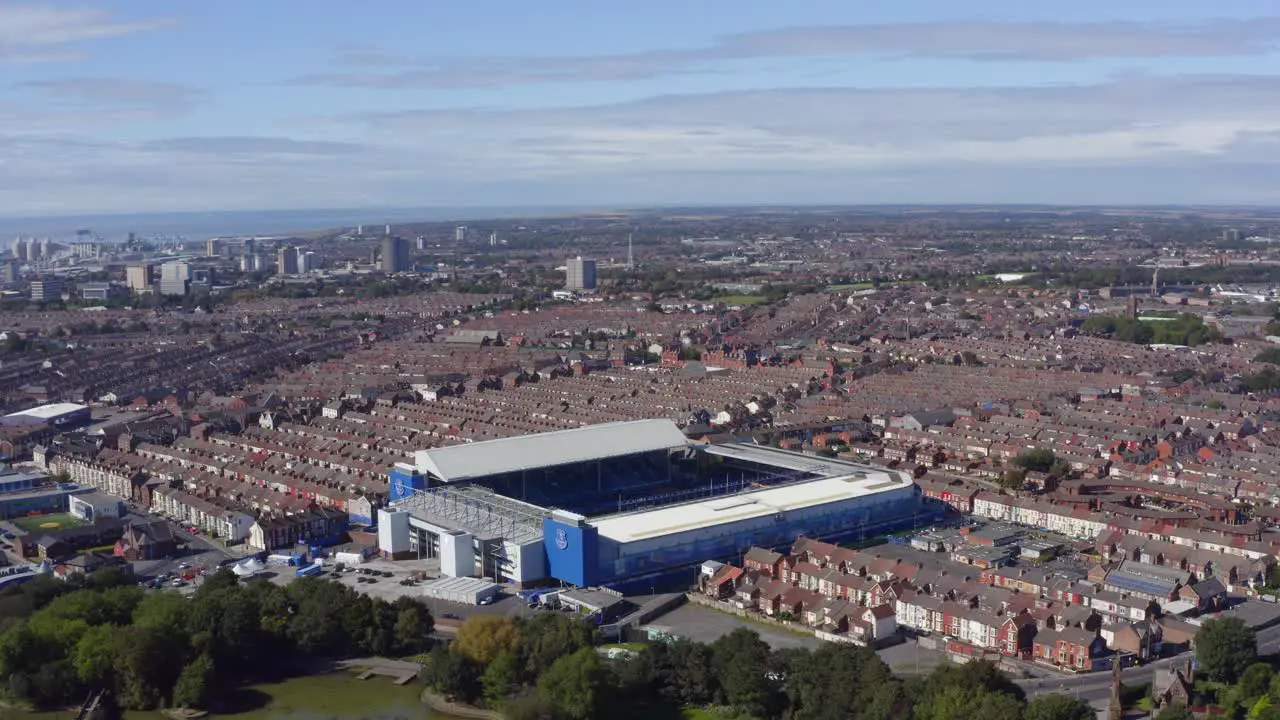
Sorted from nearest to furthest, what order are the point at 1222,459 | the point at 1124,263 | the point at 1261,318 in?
the point at 1222,459, the point at 1261,318, the point at 1124,263

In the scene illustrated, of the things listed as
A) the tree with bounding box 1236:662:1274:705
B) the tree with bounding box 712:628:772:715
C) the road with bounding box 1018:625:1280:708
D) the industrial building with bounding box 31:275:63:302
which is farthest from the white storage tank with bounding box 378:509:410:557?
the industrial building with bounding box 31:275:63:302

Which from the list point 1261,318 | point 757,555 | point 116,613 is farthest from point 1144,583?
point 1261,318

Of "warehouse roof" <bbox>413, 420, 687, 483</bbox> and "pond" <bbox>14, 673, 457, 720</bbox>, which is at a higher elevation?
"warehouse roof" <bbox>413, 420, 687, 483</bbox>

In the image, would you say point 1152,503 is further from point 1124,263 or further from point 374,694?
point 1124,263

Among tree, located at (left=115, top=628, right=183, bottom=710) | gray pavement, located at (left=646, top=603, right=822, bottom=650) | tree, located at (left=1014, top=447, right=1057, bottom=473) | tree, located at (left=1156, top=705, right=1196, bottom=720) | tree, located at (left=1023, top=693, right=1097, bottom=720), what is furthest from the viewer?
tree, located at (left=1014, top=447, right=1057, bottom=473)

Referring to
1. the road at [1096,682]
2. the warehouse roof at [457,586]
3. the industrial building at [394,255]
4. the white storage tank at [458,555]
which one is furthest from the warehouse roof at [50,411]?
the industrial building at [394,255]

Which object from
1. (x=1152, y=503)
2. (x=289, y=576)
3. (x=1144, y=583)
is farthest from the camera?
(x=1152, y=503)

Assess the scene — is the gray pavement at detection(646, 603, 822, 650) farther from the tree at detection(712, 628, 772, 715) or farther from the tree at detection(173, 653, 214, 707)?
the tree at detection(173, 653, 214, 707)
